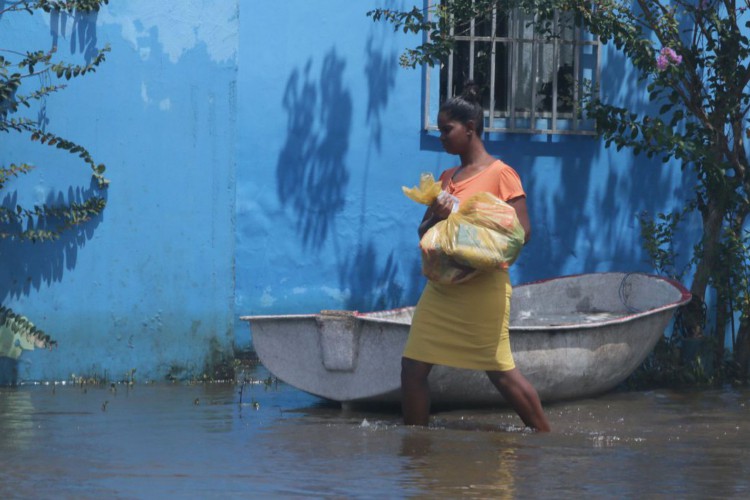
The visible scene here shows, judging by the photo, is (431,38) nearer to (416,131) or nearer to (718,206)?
(416,131)

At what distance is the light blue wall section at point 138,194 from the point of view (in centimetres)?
790

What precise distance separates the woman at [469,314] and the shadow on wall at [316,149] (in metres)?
2.58

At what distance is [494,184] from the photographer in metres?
5.96

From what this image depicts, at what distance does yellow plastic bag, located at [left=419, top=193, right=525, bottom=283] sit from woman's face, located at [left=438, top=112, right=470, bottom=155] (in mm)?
332

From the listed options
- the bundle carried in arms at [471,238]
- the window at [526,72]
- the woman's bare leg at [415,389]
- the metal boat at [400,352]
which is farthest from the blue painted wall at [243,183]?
the bundle carried in arms at [471,238]

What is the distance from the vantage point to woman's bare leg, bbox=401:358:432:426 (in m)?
6.04

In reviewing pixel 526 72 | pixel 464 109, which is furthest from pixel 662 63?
pixel 464 109

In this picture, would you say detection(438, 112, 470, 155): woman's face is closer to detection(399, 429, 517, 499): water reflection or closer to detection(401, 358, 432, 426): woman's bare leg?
detection(401, 358, 432, 426): woman's bare leg

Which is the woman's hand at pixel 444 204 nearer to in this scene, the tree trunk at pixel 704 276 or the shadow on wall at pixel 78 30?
the shadow on wall at pixel 78 30

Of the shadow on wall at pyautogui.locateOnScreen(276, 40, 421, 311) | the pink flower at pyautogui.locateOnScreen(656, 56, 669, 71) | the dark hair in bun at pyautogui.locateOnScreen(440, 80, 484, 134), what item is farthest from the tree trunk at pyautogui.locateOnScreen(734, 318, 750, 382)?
the dark hair in bun at pyautogui.locateOnScreen(440, 80, 484, 134)

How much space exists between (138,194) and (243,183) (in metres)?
0.77

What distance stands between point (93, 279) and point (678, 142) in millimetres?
3888

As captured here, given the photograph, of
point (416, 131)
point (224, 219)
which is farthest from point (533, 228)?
point (224, 219)

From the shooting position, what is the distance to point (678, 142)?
26.1 feet
